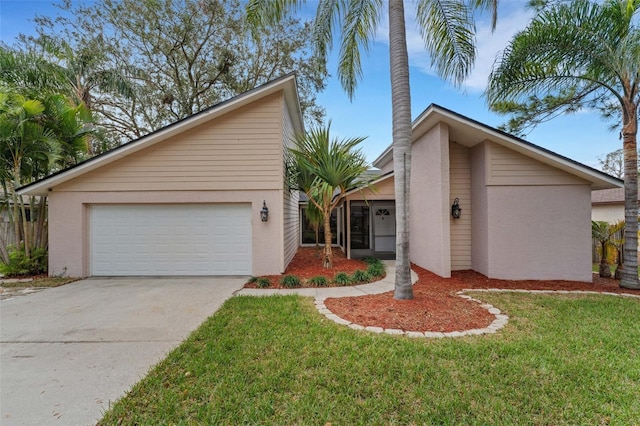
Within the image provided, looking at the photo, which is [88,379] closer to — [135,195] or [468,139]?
[135,195]

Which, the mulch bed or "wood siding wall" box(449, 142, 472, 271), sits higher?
"wood siding wall" box(449, 142, 472, 271)

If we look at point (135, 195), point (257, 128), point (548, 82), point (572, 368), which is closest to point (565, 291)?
point (572, 368)

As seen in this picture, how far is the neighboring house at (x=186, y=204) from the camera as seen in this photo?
7582 millimetres

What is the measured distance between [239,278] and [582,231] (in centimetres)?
921

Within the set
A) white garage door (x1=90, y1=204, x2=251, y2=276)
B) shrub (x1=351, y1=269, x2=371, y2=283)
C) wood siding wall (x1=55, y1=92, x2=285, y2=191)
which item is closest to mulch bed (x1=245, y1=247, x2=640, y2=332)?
shrub (x1=351, y1=269, x2=371, y2=283)

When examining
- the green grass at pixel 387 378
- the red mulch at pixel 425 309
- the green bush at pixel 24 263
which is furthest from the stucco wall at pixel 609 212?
the green bush at pixel 24 263

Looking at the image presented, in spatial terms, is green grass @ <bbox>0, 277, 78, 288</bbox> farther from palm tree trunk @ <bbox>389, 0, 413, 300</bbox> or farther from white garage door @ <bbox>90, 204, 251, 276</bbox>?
palm tree trunk @ <bbox>389, 0, 413, 300</bbox>

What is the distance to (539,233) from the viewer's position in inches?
285

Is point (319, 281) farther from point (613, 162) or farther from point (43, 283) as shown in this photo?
point (613, 162)

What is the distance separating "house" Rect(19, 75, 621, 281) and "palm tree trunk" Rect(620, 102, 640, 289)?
70 cm

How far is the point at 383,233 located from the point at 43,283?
405 inches

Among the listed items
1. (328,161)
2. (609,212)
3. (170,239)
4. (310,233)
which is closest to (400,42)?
(328,161)

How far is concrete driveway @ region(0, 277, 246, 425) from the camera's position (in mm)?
2531

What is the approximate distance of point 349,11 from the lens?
5.77m
